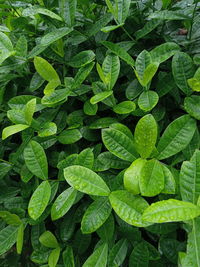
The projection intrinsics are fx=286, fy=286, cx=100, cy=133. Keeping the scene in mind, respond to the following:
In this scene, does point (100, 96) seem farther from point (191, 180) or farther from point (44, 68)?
point (191, 180)

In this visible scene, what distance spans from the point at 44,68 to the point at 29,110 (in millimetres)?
144

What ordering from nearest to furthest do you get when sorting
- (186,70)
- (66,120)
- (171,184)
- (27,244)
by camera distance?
1. (171,184)
2. (186,70)
3. (66,120)
4. (27,244)

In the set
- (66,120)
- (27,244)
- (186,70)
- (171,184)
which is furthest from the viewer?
(27,244)

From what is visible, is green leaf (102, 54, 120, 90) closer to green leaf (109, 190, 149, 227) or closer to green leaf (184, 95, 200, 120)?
green leaf (184, 95, 200, 120)

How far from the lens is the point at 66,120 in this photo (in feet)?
2.74

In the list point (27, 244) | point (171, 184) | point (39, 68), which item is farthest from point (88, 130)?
point (27, 244)

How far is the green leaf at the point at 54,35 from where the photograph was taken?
29.3 inches

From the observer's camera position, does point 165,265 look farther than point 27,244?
No

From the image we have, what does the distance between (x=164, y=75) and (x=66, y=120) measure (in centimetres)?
31

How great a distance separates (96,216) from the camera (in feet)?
2.09

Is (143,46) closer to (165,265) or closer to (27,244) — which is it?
(165,265)

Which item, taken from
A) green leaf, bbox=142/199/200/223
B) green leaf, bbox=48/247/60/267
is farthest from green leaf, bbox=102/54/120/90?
green leaf, bbox=48/247/60/267

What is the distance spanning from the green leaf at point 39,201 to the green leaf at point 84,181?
0.41ft

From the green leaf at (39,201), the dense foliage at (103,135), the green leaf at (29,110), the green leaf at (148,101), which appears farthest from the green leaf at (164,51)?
the green leaf at (39,201)
